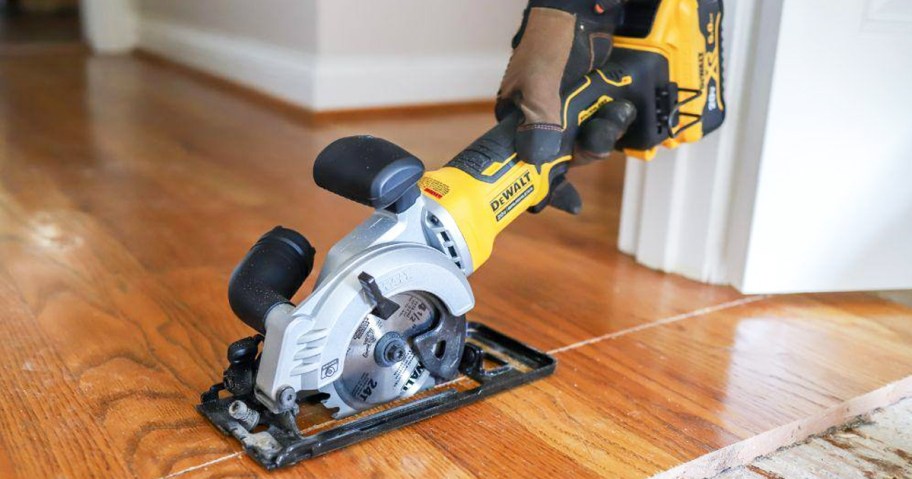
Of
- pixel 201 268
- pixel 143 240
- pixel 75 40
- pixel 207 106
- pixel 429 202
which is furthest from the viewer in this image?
pixel 75 40

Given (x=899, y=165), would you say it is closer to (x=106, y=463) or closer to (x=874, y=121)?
(x=874, y=121)

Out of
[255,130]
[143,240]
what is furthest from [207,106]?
[143,240]

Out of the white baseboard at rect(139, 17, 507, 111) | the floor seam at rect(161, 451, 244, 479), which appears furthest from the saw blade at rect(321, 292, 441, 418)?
the white baseboard at rect(139, 17, 507, 111)

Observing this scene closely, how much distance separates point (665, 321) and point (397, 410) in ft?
1.63

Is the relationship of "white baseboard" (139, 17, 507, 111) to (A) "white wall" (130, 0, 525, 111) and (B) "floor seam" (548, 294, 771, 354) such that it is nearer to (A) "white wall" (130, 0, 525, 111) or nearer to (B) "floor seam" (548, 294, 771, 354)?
(A) "white wall" (130, 0, 525, 111)

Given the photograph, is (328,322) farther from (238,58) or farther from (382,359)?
(238,58)

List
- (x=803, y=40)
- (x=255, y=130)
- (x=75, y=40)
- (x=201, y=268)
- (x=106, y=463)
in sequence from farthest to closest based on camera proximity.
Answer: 1. (x=75, y=40)
2. (x=255, y=130)
3. (x=201, y=268)
4. (x=803, y=40)
5. (x=106, y=463)

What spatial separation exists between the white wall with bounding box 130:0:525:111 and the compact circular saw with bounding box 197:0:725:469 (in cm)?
170

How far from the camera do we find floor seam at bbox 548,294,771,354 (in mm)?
1177

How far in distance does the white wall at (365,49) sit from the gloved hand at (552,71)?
1679 mm

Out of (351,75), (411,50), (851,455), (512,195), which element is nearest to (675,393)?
(851,455)

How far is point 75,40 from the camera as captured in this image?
14.4ft

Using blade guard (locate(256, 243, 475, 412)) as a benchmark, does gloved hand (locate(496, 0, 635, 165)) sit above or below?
above

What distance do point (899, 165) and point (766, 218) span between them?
0.22m
